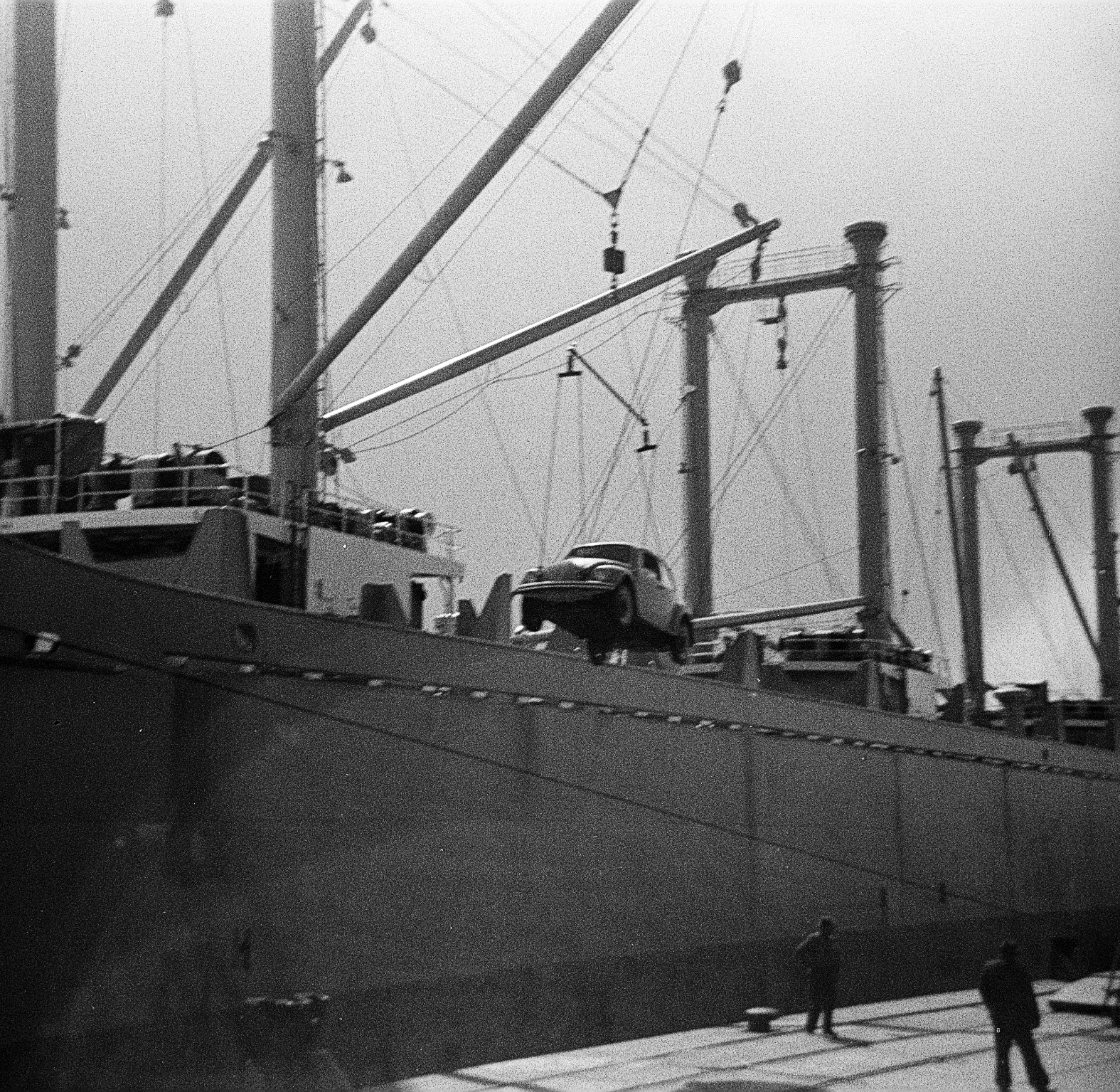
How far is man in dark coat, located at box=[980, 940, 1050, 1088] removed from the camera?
1105cm

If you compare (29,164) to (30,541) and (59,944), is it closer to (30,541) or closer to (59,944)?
(30,541)

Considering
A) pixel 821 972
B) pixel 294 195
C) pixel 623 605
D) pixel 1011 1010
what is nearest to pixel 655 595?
pixel 623 605

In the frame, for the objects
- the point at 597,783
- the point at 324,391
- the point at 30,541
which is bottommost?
the point at 597,783

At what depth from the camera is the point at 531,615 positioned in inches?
742

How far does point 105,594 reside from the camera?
12.0 metres

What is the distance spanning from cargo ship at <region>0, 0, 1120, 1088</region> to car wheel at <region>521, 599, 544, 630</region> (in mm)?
674

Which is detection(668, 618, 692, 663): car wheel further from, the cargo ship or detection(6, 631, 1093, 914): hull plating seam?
detection(6, 631, 1093, 914): hull plating seam

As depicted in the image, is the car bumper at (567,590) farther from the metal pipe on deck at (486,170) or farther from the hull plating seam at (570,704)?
the metal pipe on deck at (486,170)

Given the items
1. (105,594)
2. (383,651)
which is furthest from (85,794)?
(383,651)

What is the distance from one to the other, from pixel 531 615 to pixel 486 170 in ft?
16.7

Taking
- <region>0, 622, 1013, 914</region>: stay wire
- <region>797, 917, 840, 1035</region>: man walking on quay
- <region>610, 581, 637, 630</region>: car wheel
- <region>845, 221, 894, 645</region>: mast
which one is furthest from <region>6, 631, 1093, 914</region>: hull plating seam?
<region>845, 221, 894, 645</region>: mast

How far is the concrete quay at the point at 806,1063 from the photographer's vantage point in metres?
12.3

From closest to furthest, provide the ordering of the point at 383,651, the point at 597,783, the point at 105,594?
the point at 105,594
the point at 383,651
the point at 597,783

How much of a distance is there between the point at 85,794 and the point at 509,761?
4867mm
